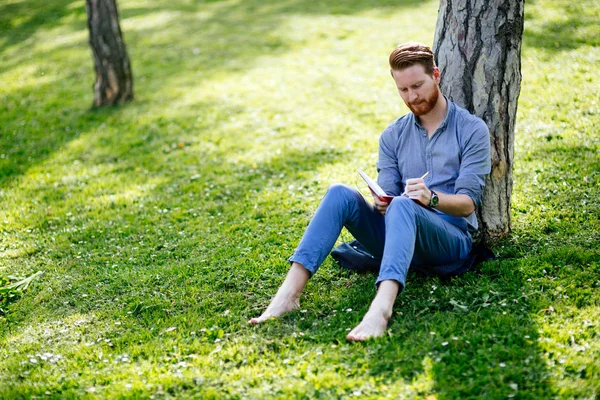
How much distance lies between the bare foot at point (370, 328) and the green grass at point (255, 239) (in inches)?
3.1

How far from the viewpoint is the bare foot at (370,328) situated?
3971 millimetres

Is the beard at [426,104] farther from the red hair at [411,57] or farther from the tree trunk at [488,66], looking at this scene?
the tree trunk at [488,66]

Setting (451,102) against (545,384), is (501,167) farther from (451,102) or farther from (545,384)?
(545,384)

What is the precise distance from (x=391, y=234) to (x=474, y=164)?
0.90m

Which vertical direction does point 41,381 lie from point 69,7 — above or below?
below

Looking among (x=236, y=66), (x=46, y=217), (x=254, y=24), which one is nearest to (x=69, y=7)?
(x=254, y=24)

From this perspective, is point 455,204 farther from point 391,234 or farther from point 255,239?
point 255,239

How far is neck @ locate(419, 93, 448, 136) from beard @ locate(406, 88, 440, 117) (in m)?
0.06

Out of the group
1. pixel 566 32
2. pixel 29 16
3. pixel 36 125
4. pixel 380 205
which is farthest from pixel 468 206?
pixel 29 16

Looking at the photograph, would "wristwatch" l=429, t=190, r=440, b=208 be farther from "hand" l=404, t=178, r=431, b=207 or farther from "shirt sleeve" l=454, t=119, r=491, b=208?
"shirt sleeve" l=454, t=119, r=491, b=208

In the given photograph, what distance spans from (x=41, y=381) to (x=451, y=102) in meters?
3.69

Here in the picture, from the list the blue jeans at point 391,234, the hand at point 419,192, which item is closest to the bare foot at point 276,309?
the blue jeans at point 391,234

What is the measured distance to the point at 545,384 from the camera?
339cm

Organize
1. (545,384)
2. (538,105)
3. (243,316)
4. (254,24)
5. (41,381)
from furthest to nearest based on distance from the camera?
(254,24) < (538,105) < (243,316) < (41,381) < (545,384)
